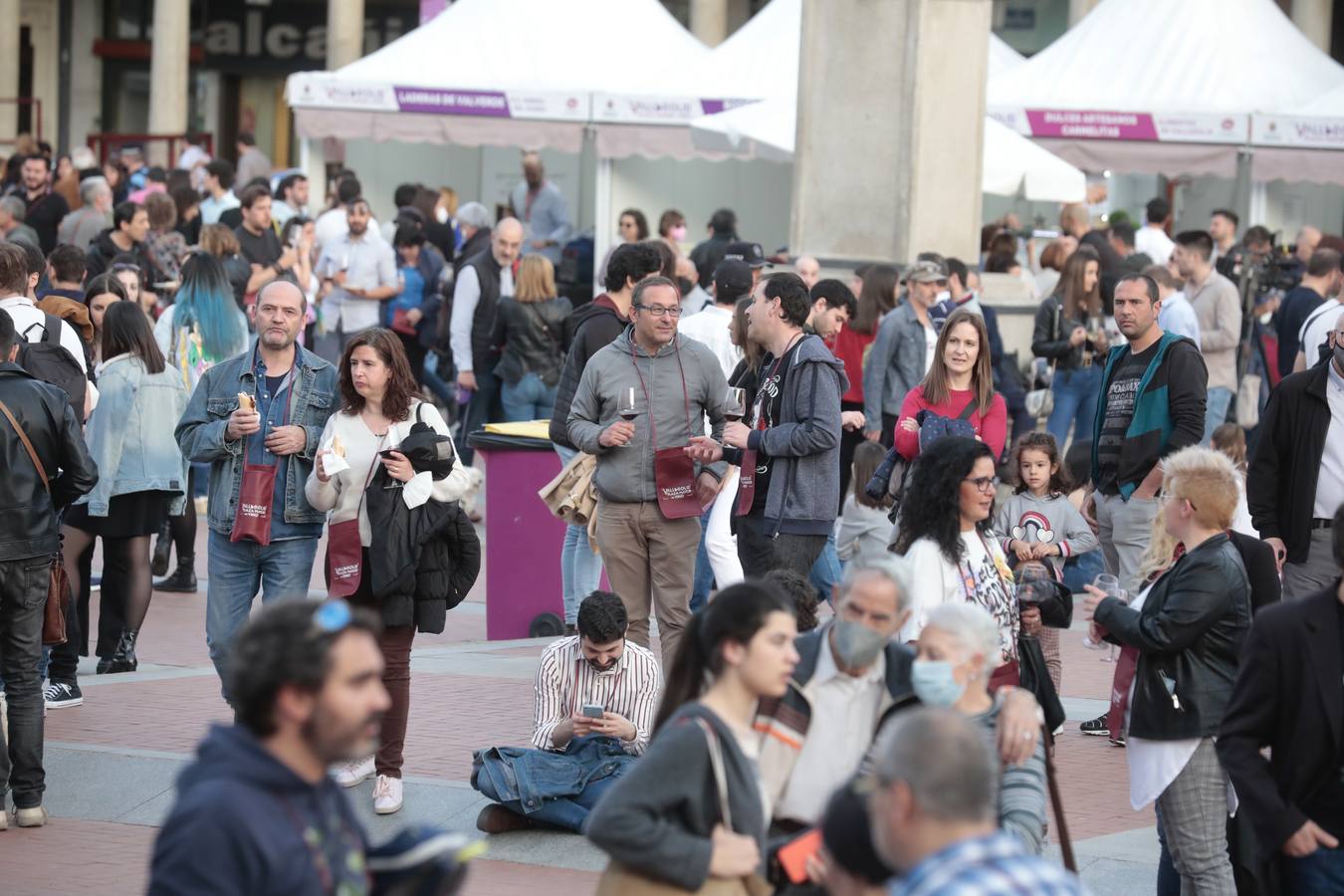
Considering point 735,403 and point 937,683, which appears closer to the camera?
point 937,683

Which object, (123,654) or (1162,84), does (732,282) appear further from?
(1162,84)

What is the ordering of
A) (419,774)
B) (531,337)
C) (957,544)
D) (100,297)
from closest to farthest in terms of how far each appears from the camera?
(957,544), (419,774), (100,297), (531,337)

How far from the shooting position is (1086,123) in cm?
2119

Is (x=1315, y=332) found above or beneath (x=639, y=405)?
above

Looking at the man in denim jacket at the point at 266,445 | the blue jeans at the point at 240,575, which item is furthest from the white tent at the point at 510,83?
the blue jeans at the point at 240,575

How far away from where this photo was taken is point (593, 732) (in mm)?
7160

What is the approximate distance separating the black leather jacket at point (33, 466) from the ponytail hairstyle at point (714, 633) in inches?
136

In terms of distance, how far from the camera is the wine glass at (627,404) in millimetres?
8242

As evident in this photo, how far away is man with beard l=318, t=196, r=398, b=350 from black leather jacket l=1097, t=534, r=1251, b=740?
11772 millimetres

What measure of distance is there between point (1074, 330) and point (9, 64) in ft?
98.6

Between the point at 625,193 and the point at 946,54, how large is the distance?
10.5m

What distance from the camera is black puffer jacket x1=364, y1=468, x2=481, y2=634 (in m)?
7.23

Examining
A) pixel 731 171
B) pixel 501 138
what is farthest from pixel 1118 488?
pixel 731 171

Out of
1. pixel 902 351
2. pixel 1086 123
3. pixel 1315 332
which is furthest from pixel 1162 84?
pixel 1315 332
